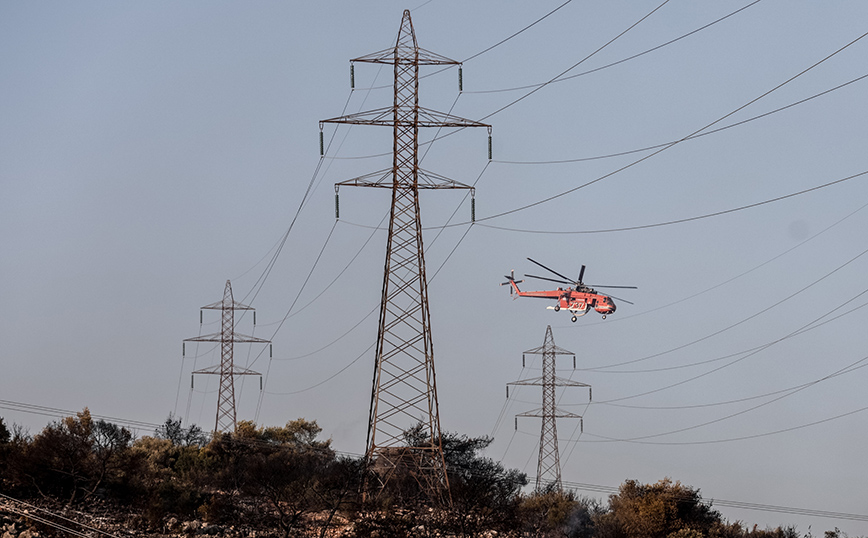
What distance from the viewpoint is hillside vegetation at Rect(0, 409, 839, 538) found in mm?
54031

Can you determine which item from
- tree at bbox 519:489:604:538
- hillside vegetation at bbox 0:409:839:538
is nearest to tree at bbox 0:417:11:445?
hillside vegetation at bbox 0:409:839:538

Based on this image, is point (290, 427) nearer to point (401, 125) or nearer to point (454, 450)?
point (454, 450)

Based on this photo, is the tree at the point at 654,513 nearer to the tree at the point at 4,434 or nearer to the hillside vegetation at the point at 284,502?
the hillside vegetation at the point at 284,502

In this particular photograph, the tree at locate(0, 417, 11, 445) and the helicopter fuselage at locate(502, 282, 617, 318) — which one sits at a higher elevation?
the helicopter fuselage at locate(502, 282, 617, 318)

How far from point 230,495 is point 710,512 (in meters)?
28.6

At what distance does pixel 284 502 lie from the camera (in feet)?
204

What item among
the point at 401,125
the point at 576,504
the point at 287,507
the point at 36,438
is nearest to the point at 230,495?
the point at 287,507

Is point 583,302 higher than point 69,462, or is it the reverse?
point 583,302

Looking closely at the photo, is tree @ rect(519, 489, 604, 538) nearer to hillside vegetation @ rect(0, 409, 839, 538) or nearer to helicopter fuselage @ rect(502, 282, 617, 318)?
hillside vegetation @ rect(0, 409, 839, 538)

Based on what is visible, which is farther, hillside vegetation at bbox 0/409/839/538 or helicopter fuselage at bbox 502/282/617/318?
helicopter fuselage at bbox 502/282/617/318

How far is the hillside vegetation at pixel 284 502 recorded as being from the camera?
177ft

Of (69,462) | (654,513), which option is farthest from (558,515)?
(69,462)

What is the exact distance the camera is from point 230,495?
6444cm

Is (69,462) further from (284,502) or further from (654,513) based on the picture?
(654,513)
